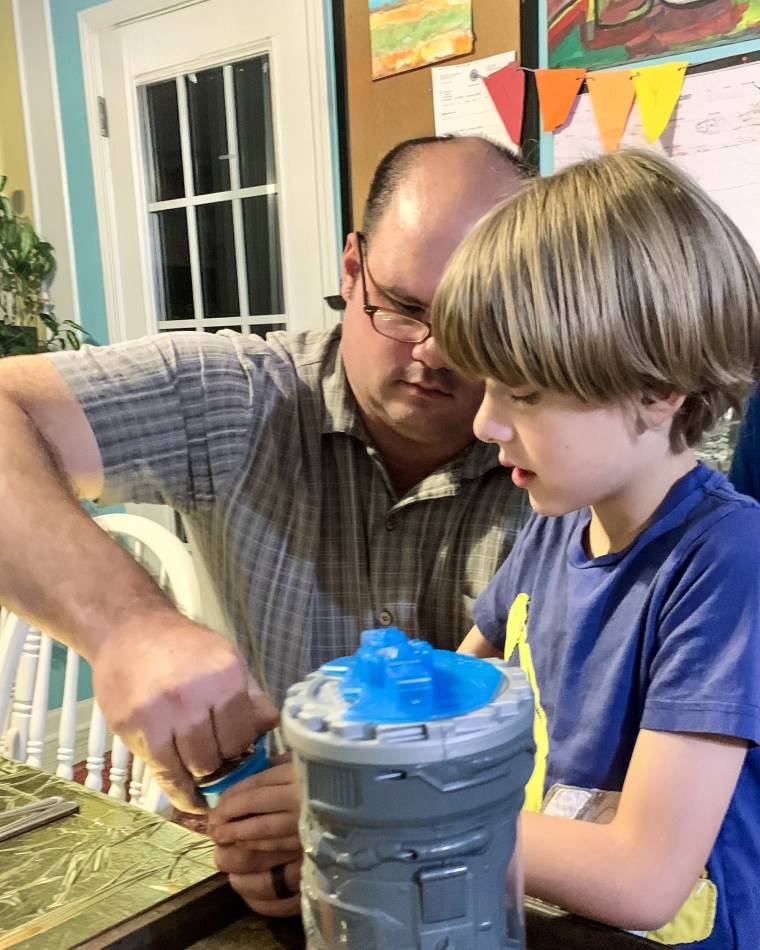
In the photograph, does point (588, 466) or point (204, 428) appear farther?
point (204, 428)

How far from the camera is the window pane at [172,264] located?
290 centimetres

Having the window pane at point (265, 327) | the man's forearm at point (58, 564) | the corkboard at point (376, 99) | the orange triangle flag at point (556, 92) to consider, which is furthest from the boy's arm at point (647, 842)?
the window pane at point (265, 327)

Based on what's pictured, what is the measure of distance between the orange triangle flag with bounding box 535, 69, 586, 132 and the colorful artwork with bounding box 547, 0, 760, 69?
0.04 meters

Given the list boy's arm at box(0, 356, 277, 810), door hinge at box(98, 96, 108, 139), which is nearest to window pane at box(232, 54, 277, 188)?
door hinge at box(98, 96, 108, 139)

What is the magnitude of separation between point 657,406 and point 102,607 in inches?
19.3

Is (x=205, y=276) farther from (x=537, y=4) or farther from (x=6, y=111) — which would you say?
(x=537, y=4)

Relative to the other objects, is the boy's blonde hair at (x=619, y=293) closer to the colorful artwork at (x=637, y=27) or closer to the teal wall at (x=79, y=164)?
the colorful artwork at (x=637, y=27)

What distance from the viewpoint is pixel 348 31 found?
2268 millimetres

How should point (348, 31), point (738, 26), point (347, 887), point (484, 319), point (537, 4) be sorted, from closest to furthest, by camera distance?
point (347, 887)
point (484, 319)
point (738, 26)
point (537, 4)
point (348, 31)

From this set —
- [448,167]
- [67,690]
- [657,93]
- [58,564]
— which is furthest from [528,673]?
[657,93]

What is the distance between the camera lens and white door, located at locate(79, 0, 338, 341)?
8.03ft

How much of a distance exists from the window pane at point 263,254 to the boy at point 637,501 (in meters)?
1.95

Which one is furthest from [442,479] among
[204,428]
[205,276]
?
[205,276]

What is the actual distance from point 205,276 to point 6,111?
0.90 metres
